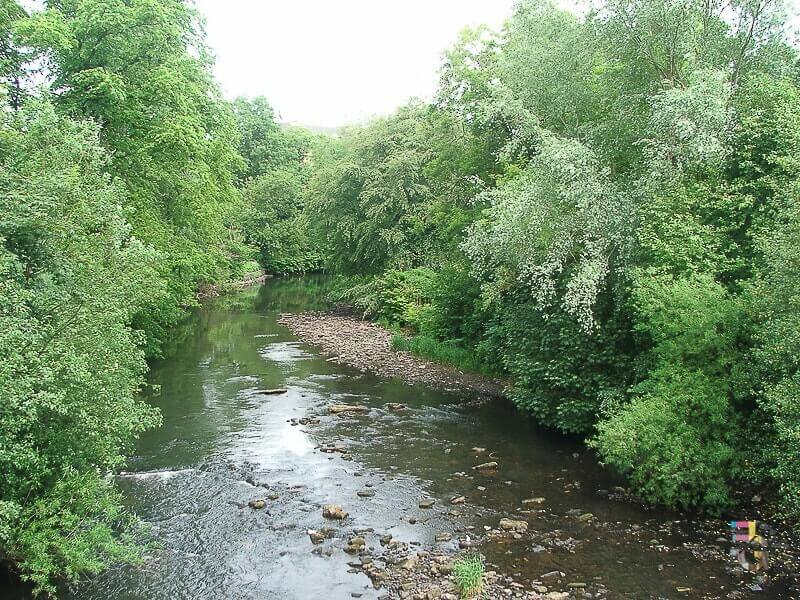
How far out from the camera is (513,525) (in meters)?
11.6

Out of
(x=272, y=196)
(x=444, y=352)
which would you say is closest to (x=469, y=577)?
(x=444, y=352)

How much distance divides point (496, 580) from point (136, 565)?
18.3 feet

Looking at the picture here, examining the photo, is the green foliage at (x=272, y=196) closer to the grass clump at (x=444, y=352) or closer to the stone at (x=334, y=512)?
the grass clump at (x=444, y=352)

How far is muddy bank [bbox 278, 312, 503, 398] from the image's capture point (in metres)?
22.5

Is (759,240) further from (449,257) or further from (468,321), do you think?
(449,257)

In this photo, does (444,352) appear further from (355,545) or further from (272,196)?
(272,196)

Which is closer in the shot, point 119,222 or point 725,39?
point 119,222

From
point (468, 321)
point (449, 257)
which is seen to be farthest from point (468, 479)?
point (449, 257)

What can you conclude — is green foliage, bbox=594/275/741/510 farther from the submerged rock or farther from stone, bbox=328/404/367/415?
stone, bbox=328/404/367/415

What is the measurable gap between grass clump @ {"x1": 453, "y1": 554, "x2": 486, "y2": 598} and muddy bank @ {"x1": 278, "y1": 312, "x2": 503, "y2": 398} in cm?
1130

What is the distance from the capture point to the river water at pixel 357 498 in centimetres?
978

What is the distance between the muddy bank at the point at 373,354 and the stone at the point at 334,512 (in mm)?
9731

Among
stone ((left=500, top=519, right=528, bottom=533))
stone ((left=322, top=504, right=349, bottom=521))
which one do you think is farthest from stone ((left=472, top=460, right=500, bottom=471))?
stone ((left=322, top=504, right=349, bottom=521))

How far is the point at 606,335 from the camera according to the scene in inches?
588
